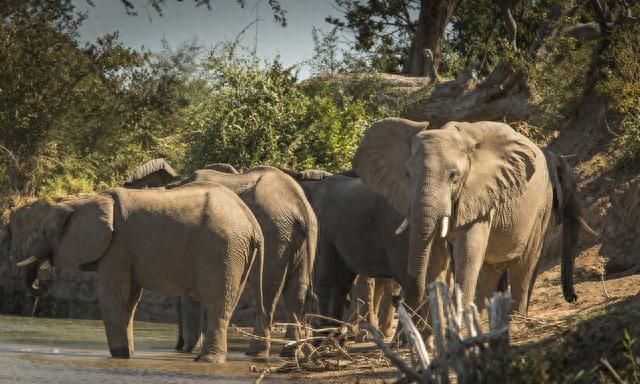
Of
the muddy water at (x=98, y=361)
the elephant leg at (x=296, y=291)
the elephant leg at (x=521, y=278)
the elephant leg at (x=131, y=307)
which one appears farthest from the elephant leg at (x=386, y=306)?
the elephant leg at (x=131, y=307)

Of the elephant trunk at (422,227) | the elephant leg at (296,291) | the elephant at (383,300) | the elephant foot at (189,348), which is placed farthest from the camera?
the elephant at (383,300)

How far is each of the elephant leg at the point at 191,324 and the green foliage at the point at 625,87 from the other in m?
6.72

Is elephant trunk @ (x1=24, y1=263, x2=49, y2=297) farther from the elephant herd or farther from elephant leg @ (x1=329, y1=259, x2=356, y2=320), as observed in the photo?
elephant leg @ (x1=329, y1=259, x2=356, y2=320)

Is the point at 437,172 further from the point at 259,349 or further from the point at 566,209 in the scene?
the point at 566,209

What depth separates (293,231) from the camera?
14711mm

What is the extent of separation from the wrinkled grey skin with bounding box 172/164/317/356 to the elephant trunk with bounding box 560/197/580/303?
2.86 metres

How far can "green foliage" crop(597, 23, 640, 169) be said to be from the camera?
59.7 ft

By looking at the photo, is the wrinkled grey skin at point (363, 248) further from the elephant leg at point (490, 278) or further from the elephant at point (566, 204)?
the elephant at point (566, 204)

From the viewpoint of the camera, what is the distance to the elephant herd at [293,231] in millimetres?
12484

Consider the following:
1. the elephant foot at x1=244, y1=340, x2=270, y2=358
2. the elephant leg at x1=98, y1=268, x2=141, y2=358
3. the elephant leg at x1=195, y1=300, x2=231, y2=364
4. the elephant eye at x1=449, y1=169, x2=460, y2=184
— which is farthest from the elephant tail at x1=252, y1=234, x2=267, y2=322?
the elephant eye at x1=449, y1=169, x2=460, y2=184

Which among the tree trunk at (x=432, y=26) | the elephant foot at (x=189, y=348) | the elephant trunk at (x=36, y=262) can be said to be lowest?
the elephant foot at (x=189, y=348)

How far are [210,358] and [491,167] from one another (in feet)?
11.3

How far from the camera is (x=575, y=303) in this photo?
47.5 feet

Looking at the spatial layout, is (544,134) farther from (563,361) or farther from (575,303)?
(563,361)
